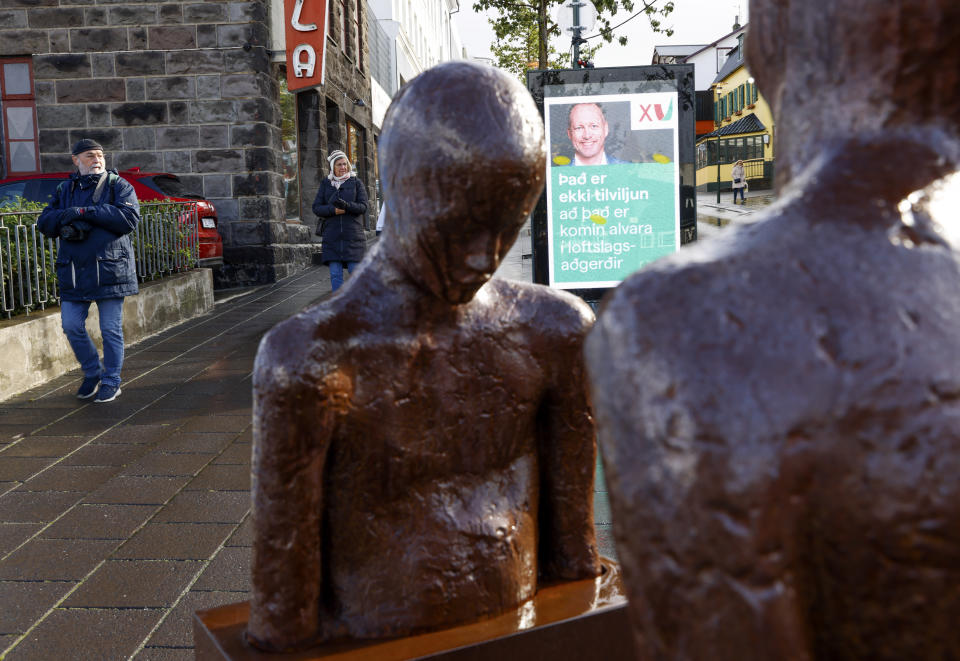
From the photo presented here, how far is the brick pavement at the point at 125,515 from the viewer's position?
2.85m

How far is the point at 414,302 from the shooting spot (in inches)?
51.0

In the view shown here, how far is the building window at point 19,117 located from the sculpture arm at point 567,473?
13.0 m

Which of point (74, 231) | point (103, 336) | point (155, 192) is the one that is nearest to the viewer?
point (74, 231)

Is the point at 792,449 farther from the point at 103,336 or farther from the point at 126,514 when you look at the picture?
the point at 103,336

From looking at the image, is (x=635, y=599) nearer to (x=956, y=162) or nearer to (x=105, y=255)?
(x=956, y=162)

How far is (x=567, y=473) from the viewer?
4.77ft

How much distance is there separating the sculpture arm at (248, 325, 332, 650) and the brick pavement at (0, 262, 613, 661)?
62.3 inches

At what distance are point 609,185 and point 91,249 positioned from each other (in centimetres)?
358

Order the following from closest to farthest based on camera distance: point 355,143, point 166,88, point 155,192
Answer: point 155,192 → point 166,88 → point 355,143

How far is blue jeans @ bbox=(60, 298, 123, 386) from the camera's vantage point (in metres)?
6.19

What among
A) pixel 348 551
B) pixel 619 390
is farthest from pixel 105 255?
pixel 619 390

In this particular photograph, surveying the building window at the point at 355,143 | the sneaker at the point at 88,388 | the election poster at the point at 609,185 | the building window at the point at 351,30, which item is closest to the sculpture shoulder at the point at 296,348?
the election poster at the point at 609,185

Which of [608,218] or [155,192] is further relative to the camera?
[155,192]

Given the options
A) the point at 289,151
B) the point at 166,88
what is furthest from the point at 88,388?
the point at 289,151
